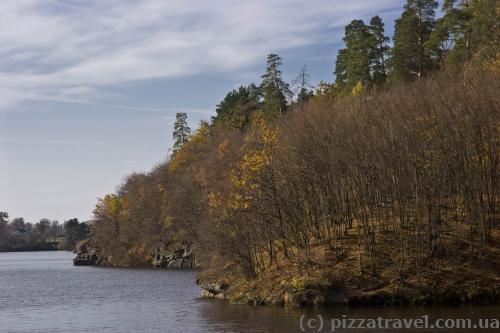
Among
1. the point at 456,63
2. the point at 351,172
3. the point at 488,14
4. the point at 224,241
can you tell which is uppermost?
the point at 488,14

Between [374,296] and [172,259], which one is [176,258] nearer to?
[172,259]

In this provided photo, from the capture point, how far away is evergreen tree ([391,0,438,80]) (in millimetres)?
91000

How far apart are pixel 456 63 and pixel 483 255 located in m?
40.2

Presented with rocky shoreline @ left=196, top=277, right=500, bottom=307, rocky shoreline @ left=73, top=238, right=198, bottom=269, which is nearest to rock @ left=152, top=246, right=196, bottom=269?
rocky shoreline @ left=73, top=238, right=198, bottom=269

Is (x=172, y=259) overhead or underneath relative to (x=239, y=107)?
underneath

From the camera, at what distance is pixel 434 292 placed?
40.8 m

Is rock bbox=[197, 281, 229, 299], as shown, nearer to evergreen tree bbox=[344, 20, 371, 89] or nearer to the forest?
the forest

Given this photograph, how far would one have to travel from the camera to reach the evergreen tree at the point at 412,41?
91.0 metres

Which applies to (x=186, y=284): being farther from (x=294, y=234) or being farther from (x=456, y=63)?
(x=456, y=63)

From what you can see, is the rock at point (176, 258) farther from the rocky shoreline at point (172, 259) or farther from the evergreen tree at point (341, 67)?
the evergreen tree at point (341, 67)

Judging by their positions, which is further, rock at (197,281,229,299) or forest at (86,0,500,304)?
rock at (197,281,229,299)

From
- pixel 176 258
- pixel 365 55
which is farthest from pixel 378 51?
pixel 176 258

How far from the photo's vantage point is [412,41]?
307 feet

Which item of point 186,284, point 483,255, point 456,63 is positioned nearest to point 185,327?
point 483,255
